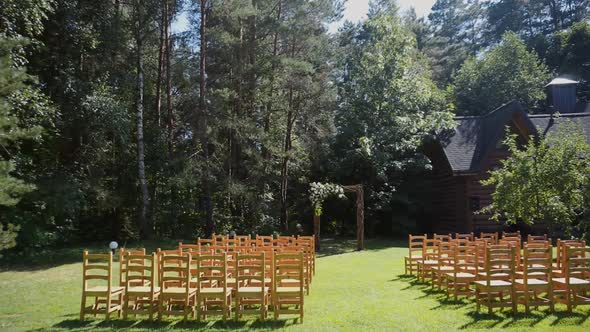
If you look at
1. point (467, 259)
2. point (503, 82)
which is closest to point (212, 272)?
point (467, 259)

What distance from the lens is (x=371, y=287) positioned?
11.8 meters

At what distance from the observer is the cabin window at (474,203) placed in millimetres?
26397

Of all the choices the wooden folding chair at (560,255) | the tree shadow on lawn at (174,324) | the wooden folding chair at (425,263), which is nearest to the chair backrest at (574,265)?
the wooden folding chair at (560,255)

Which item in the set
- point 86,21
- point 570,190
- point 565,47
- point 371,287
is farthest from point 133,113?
point 565,47

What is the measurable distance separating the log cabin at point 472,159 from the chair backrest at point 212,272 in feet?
62.6

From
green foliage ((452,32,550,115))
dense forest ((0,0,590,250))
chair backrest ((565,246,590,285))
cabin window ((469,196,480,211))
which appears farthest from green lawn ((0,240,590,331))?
green foliage ((452,32,550,115))

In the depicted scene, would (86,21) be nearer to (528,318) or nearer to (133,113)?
(133,113)

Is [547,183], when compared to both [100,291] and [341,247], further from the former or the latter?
[100,291]

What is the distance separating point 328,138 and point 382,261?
1440cm

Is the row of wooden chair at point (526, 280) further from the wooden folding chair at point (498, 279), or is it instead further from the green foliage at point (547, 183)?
the green foliage at point (547, 183)

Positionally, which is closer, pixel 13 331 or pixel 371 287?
pixel 13 331

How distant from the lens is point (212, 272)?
1112 centimetres

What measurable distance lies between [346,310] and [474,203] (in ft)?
65.0

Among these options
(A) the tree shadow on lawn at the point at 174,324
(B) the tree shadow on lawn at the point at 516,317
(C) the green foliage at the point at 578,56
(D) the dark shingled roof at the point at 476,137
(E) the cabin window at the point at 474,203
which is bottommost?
(A) the tree shadow on lawn at the point at 174,324
